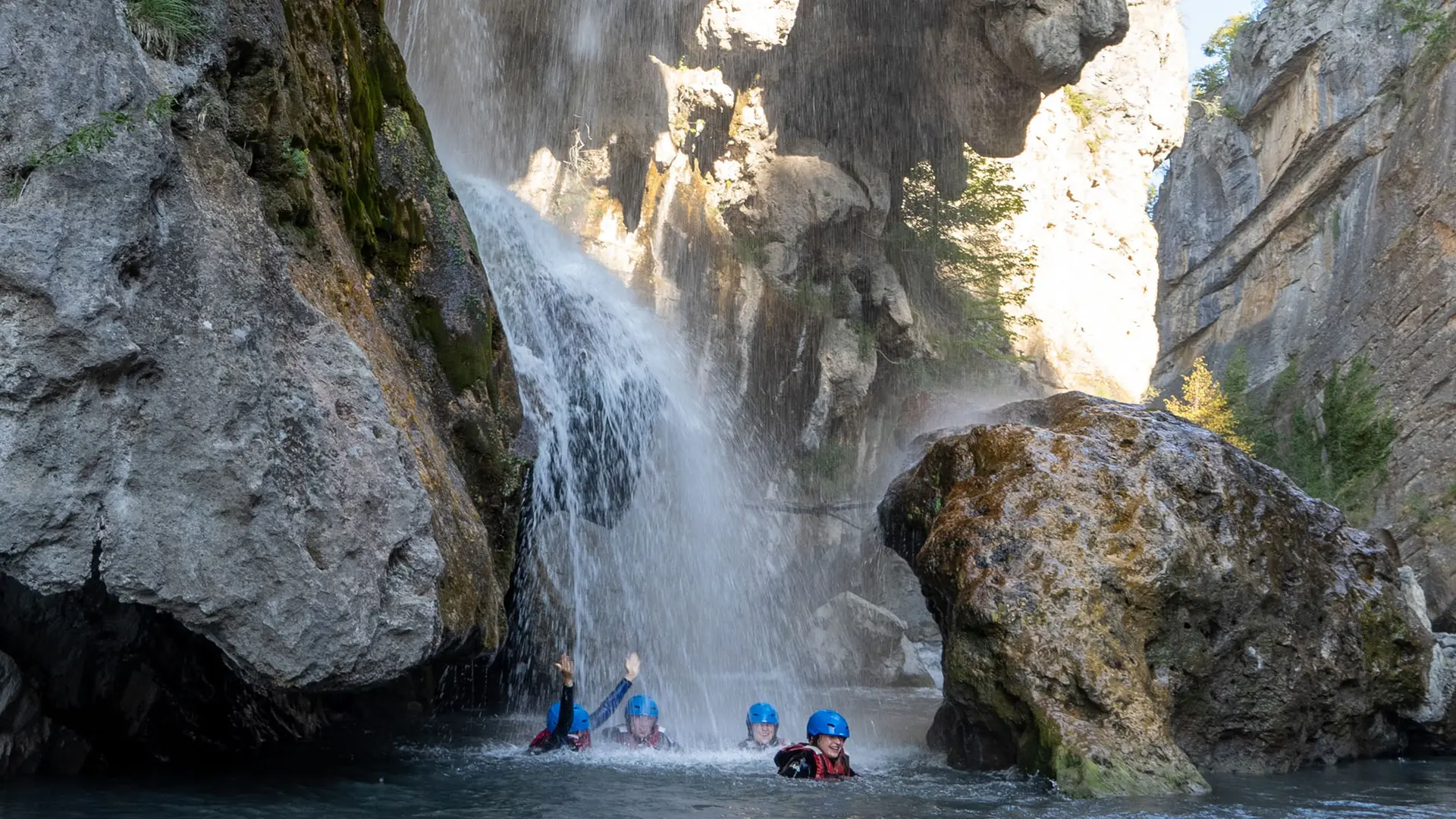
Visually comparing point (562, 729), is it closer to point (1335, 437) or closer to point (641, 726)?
point (641, 726)

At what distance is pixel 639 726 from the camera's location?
29.6ft

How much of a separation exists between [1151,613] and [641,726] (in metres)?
4.22

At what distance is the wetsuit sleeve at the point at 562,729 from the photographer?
27.1ft

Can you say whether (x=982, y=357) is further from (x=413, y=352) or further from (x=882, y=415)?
(x=413, y=352)

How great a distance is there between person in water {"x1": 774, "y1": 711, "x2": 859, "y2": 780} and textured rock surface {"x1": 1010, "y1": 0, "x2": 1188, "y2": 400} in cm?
1827

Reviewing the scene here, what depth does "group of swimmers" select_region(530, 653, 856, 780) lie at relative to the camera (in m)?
7.74

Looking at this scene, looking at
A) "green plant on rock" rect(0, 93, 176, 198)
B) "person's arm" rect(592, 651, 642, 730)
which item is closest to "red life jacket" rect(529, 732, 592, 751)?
"person's arm" rect(592, 651, 642, 730)

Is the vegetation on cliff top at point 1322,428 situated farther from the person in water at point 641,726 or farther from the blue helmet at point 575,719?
the blue helmet at point 575,719

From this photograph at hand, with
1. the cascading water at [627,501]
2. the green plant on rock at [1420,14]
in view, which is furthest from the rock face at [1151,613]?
the green plant on rock at [1420,14]

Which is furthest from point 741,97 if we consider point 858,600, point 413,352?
point 413,352

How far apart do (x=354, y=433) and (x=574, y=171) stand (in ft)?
49.0

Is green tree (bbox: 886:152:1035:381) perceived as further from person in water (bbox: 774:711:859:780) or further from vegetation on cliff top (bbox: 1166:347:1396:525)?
person in water (bbox: 774:711:859:780)

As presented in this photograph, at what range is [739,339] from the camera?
1998 centimetres

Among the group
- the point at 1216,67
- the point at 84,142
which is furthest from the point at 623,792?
the point at 1216,67
